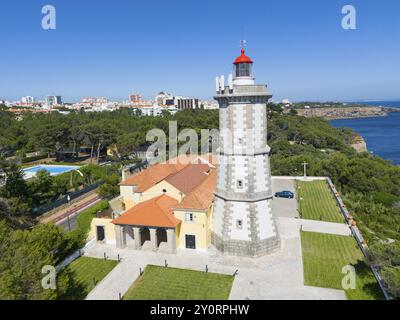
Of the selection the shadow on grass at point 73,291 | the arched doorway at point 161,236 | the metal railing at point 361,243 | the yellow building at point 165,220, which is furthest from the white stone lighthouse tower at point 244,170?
the shadow on grass at point 73,291

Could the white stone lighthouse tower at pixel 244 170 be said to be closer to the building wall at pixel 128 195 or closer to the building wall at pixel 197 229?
the building wall at pixel 197 229

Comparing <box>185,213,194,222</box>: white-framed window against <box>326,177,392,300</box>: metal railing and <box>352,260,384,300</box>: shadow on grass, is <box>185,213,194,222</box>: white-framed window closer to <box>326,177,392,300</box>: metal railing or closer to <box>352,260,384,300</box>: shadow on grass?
<box>352,260,384,300</box>: shadow on grass

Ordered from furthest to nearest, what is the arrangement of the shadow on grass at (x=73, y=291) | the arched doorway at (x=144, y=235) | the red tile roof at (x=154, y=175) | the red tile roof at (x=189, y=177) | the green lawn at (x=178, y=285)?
the red tile roof at (x=154, y=175)
the red tile roof at (x=189, y=177)
the arched doorway at (x=144, y=235)
the green lawn at (x=178, y=285)
the shadow on grass at (x=73, y=291)

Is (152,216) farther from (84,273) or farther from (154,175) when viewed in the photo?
(154,175)

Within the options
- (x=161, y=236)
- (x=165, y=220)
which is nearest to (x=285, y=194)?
(x=161, y=236)
